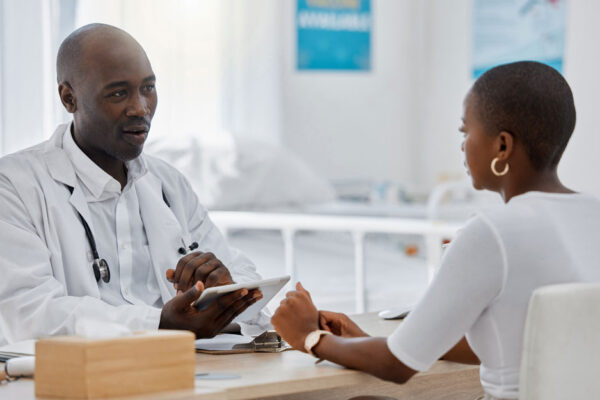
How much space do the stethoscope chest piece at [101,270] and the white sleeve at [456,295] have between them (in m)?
0.78

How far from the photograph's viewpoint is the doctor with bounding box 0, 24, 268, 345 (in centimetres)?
166

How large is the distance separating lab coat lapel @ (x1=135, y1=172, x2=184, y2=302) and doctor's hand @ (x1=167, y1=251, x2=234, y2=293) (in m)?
0.26

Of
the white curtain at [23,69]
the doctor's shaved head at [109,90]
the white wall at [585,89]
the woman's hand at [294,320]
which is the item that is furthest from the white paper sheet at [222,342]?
the white wall at [585,89]

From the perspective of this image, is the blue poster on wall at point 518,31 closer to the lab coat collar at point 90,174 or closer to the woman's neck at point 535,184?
the lab coat collar at point 90,174

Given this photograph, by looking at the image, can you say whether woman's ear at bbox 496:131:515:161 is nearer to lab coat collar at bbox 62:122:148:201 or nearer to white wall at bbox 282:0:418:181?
lab coat collar at bbox 62:122:148:201

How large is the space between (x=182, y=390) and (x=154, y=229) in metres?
0.84

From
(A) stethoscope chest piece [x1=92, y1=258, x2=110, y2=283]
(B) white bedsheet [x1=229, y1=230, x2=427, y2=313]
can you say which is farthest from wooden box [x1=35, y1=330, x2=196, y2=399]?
(B) white bedsheet [x1=229, y1=230, x2=427, y2=313]

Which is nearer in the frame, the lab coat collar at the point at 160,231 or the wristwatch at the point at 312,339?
the wristwatch at the point at 312,339

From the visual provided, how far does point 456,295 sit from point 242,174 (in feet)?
10.2

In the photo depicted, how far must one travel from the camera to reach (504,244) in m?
1.28

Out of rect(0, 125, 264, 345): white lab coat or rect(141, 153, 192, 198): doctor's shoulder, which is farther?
rect(141, 153, 192, 198): doctor's shoulder

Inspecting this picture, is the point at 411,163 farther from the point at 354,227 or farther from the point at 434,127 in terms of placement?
the point at 354,227

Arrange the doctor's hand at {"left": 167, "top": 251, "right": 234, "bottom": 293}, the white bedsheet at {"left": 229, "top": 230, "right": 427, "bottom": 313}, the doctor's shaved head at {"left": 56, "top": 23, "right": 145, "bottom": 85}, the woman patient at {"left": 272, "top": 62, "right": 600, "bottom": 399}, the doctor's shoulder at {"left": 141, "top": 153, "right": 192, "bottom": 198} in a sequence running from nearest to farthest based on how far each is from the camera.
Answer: the woman patient at {"left": 272, "top": 62, "right": 600, "bottom": 399}, the doctor's hand at {"left": 167, "top": 251, "right": 234, "bottom": 293}, the doctor's shaved head at {"left": 56, "top": 23, "right": 145, "bottom": 85}, the doctor's shoulder at {"left": 141, "top": 153, "right": 192, "bottom": 198}, the white bedsheet at {"left": 229, "top": 230, "right": 427, "bottom": 313}

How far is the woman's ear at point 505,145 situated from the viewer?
4.42 feet
